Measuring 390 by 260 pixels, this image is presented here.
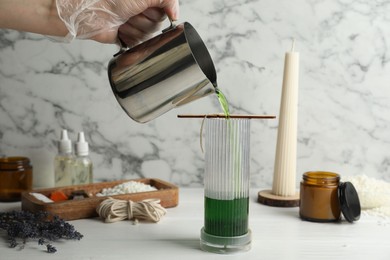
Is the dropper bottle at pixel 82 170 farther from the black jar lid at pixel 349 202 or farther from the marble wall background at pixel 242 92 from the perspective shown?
the black jar lid at pixel 349 202

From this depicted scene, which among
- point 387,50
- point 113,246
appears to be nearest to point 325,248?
point 113,246

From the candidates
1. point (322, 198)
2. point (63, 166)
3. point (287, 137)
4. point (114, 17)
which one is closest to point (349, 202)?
point (322, 198)

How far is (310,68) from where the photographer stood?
1634mm

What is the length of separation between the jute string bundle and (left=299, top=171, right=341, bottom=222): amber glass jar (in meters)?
0.32

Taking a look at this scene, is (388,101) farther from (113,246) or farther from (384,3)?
(113,246)

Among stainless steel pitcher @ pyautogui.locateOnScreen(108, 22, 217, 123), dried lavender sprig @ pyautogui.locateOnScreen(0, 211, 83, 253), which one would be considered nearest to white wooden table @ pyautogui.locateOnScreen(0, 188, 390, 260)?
dried lavender sprig @ pyautogui.locateOnScreen(0, 211, 83, 253)

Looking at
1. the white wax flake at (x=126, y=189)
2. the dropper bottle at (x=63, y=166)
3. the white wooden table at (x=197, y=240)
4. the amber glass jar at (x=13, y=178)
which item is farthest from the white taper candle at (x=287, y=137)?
the amber glass jar at (x=13, y=178)

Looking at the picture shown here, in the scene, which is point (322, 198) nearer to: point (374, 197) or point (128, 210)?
point (374, 197)

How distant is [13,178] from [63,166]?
0.13 meters

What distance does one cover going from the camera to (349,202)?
1.29 metres

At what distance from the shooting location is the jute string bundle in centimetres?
131

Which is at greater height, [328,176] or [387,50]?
[387,50]

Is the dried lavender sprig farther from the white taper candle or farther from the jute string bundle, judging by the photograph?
the white taper candle

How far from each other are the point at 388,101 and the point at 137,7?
0.82 meters
